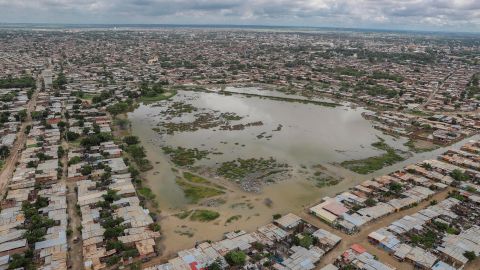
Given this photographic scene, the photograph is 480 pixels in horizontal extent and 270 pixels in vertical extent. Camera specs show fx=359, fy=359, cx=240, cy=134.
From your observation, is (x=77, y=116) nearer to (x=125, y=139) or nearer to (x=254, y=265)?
(x=125, y=139)

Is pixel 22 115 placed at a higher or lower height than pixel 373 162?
higher

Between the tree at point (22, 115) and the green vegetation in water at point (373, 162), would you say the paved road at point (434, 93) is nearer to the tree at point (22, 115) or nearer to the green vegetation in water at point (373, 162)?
the green vegetation in water at point (373, 162)

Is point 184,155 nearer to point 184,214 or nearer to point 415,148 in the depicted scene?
point 184,214

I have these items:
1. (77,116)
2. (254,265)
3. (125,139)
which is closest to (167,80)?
(77,116)

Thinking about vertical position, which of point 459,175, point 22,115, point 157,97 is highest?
point 22,115

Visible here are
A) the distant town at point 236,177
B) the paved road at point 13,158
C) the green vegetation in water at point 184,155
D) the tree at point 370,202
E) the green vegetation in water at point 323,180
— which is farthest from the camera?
the green vegetation in water at point 184,155

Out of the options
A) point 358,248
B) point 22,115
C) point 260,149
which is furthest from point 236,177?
point 22,115

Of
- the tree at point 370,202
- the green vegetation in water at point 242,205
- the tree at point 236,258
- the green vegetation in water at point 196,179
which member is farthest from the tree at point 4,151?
the tree at point 370,202
